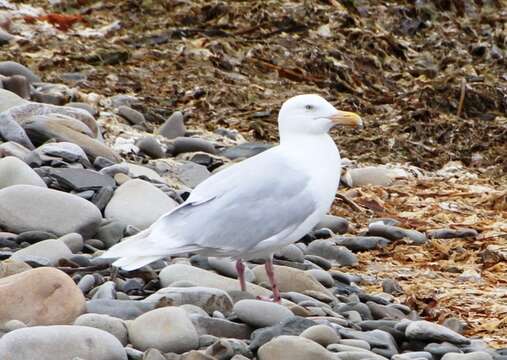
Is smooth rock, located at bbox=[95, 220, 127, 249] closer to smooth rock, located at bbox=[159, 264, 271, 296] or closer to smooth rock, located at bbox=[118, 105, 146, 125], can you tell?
smooth rock, located at bbox=[159, 264, 271, 296]

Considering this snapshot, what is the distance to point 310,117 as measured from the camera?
5129mm

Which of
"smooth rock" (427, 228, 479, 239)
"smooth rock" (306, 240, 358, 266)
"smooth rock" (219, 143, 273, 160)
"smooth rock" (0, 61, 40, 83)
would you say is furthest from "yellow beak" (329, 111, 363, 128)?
"smooth rock" (0, 61, 40, 83)

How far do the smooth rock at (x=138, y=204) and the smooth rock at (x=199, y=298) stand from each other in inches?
49.1

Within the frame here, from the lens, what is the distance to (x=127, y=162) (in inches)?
285

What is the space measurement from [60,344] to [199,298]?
0.81 metres

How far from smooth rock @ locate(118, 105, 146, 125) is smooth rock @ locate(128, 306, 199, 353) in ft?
13.8

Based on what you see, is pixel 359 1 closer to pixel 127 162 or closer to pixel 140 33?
pixel 140 33

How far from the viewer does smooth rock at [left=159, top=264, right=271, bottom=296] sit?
4.89 meters

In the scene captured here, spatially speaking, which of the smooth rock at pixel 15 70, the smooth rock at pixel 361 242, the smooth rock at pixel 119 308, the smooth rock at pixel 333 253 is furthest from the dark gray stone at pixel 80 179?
the smooth rock at pixel 15 70

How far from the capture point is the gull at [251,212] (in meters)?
4.71

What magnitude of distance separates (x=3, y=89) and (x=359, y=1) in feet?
13.2

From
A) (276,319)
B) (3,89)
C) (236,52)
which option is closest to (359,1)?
(236,52)

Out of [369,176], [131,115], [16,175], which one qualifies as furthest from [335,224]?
[131,115]

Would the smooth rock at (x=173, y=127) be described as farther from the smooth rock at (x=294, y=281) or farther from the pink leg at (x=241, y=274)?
the pink leg at (x=241, y=274)
